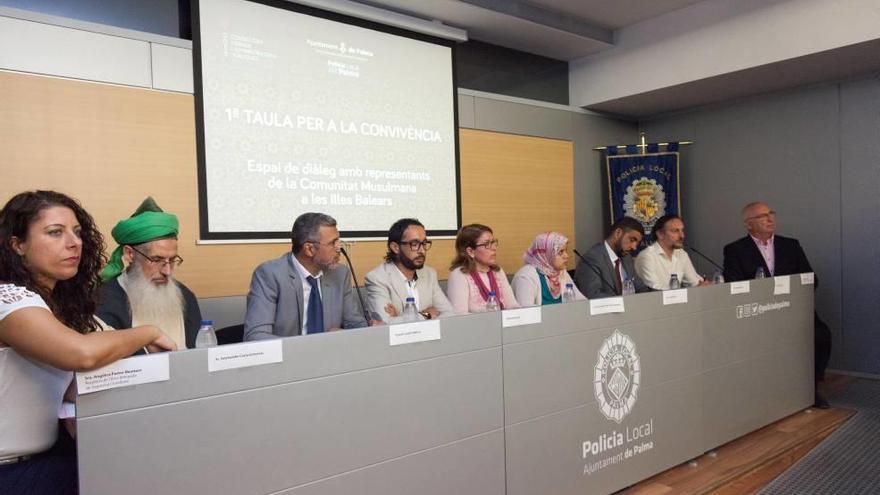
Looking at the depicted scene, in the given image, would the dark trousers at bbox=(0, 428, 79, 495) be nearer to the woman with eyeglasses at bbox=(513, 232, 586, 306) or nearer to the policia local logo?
the policia local logo

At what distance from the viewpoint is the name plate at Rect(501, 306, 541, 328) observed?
202cm

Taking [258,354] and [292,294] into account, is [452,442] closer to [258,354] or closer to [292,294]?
[258,354]

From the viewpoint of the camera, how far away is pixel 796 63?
406 centimetres

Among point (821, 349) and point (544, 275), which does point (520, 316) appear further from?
point (821, 349)

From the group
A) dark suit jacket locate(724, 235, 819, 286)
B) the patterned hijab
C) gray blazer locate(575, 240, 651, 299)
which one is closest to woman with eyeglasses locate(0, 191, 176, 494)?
the patterned hijab

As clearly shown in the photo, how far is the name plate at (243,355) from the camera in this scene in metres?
1.43

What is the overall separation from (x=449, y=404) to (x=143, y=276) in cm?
141

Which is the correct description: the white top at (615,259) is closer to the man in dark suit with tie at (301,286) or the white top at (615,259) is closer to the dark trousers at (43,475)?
the man in dark suit with tie at (301,286)

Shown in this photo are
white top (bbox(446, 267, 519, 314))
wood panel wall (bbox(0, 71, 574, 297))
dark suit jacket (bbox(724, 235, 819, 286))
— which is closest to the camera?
wood panel wall (bbox(0, 71, 574, 297))

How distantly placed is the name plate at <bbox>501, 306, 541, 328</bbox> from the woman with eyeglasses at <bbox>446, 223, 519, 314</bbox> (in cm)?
98

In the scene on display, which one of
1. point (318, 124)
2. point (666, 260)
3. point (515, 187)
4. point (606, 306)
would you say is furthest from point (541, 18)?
point (606, 306)

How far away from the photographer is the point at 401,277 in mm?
3062

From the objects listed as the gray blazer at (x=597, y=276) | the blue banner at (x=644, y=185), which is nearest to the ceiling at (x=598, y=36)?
the blue banner at (x=644, y=185)

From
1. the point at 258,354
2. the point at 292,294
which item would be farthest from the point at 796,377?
the point at 258,354
